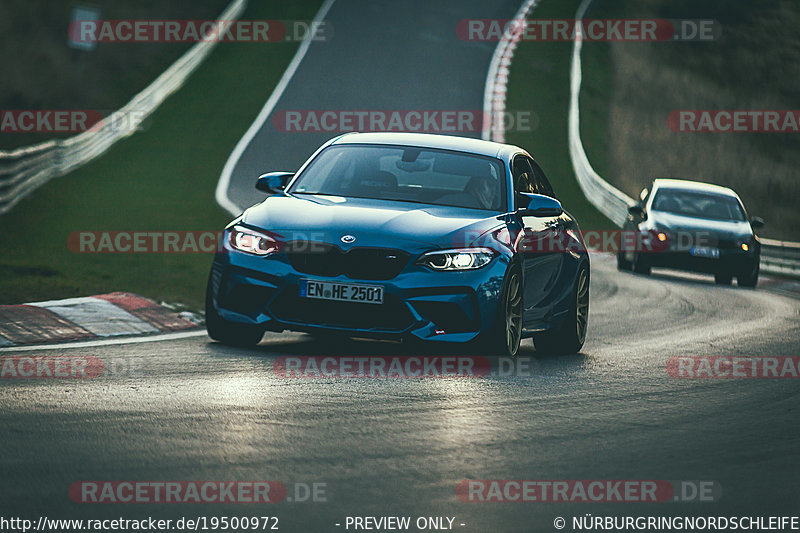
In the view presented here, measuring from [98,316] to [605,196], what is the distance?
73.5 ft

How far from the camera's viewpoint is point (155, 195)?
981 inches

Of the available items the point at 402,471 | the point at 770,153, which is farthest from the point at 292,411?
the point at 770,153

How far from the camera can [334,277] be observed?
920 cm

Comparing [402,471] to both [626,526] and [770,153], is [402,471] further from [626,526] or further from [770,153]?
[770,153]

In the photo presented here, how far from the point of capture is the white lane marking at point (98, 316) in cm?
1045

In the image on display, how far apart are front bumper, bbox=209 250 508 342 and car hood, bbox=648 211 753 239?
13.0 meters

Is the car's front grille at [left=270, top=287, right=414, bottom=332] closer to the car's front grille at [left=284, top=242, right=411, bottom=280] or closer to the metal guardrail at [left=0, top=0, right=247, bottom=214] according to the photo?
the car's front grille at [left=284, top=242, right=411, bottom=280]

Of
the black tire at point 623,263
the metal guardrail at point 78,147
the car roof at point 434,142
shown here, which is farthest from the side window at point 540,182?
the black tire at point 623,263

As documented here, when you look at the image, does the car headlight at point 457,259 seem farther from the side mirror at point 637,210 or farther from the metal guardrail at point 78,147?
the side mirror at point 637,210

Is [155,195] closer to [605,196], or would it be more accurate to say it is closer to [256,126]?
[605,196]

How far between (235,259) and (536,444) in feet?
11.3

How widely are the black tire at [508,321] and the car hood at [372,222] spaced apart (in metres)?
0.41

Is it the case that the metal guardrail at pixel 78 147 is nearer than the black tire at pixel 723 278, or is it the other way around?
the metal guardrail at pixel 78 147

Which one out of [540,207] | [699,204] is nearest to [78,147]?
[699,204]
